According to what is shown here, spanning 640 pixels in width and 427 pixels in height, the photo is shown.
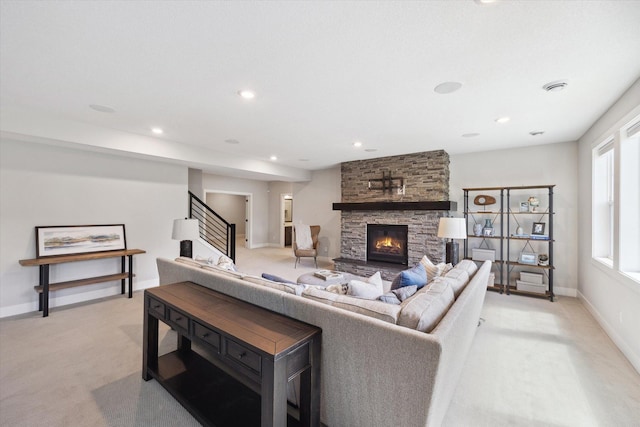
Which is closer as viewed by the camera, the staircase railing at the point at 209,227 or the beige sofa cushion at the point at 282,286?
the beige sofa cushion at the point at 282,286

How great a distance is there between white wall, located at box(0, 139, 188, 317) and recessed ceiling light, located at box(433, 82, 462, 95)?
15.3 feet

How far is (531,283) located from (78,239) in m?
7.12

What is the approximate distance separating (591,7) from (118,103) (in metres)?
3.96

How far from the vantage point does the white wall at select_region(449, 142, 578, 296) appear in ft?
14.8

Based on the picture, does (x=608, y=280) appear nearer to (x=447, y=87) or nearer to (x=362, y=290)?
(x=447, y=87)

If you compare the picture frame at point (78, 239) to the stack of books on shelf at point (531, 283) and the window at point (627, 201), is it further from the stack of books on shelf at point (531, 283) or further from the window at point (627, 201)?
the stack of books on shelf at point (531, 283)

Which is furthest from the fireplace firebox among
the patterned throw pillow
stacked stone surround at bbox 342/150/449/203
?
the patterned throw pillow

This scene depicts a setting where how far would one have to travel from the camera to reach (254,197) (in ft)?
31.0

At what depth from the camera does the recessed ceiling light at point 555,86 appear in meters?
2.43

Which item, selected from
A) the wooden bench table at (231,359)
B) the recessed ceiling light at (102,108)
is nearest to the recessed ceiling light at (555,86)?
the wooden bench table at (231,359)

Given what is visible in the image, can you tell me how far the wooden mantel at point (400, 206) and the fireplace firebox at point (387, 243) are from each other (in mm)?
430

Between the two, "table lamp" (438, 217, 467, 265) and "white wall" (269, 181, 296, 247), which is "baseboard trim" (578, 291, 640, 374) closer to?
"table lamp" (438, 217, 467, 265)

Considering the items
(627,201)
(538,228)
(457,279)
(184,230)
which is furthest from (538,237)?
(184,230)

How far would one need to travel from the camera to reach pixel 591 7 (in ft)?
5.06
